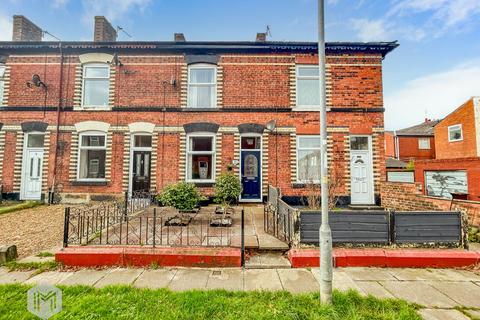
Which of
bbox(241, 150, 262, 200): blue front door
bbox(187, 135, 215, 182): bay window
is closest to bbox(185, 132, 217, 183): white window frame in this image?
bbox(187, 135, 215, 182): bay window

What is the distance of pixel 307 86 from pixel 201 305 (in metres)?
10.6

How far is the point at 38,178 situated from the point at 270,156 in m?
11.2

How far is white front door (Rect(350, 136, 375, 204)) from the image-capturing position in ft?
35.9

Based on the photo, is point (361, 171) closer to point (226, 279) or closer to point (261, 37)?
point (261, 37)

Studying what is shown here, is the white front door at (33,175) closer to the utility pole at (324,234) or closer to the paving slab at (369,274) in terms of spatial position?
the utility pole at (324,234)

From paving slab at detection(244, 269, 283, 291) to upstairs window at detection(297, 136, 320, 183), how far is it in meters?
6.86

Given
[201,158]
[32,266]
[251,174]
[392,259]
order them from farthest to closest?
1. [201,158]
2. [251,174]
3. [392,259]
4. [32,266]

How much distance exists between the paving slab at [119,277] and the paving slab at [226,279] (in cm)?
143

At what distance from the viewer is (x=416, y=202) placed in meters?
8.66

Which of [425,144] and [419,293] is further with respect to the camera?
[425,144]

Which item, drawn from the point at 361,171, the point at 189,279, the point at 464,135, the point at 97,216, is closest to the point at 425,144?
the point at 464,135

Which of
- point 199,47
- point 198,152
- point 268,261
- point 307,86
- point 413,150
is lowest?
point 268,261

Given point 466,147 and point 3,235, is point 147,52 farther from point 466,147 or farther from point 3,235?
point 466,147

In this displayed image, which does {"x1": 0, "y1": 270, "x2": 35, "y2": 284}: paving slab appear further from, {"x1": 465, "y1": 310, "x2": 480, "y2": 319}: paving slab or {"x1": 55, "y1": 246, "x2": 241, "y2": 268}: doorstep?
{"x1": 465, "y1": 310, "x2": 480, "y2": 319}: paving slab
